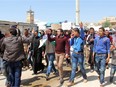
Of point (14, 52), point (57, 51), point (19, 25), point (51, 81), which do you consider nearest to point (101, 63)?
point (57, 51)

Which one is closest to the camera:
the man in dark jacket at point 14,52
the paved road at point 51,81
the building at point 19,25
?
the man in dark jacket at point 14,52

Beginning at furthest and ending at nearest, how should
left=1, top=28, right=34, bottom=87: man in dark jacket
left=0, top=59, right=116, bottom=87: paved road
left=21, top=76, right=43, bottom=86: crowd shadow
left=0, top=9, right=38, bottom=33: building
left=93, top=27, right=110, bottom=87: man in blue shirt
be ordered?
1. left=0, top=9, right=38, bottom=33: building
2. left=21, top=76, right=43, bottom=86: crowd shadow
3. left=0, top=59, right=116, bottom=87: paved road
4. left=93, top=27, right=110, bottom=87: man in blue shirt
5. left=1, top=28, right=34, bottom=87: man in dark jacket

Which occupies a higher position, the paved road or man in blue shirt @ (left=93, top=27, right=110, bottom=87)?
man in blue shirt @ (left=93, top=27, right=110, bottom=87)

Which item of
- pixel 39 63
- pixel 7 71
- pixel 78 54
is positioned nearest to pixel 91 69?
pixel 39 63

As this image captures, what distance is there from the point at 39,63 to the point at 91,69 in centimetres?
230

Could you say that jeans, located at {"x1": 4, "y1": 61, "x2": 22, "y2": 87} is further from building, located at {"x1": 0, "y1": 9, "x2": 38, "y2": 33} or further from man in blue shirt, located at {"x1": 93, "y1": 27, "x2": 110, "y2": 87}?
building, located at {"x1": 0, "y1": 9, "x2": 38, "y2": 33}

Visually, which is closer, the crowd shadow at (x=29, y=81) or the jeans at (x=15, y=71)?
the jeans at (x=15, y=71)

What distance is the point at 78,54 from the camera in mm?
9312

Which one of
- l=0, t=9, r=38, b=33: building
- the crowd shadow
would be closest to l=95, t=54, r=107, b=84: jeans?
the crowd shadow

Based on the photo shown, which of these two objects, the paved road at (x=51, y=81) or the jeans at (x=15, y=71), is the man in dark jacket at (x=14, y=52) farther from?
the paved road at (x=51, y=81)

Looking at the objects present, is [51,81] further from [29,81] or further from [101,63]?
[101,63]

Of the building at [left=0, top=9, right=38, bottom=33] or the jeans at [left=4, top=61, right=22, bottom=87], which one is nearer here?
the jeans at [left=4, top=61, right=22, bottom=87]

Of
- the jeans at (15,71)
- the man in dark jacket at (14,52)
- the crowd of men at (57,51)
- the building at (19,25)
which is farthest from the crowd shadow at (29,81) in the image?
the building at (19,25)

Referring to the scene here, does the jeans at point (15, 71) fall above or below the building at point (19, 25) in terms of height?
below
